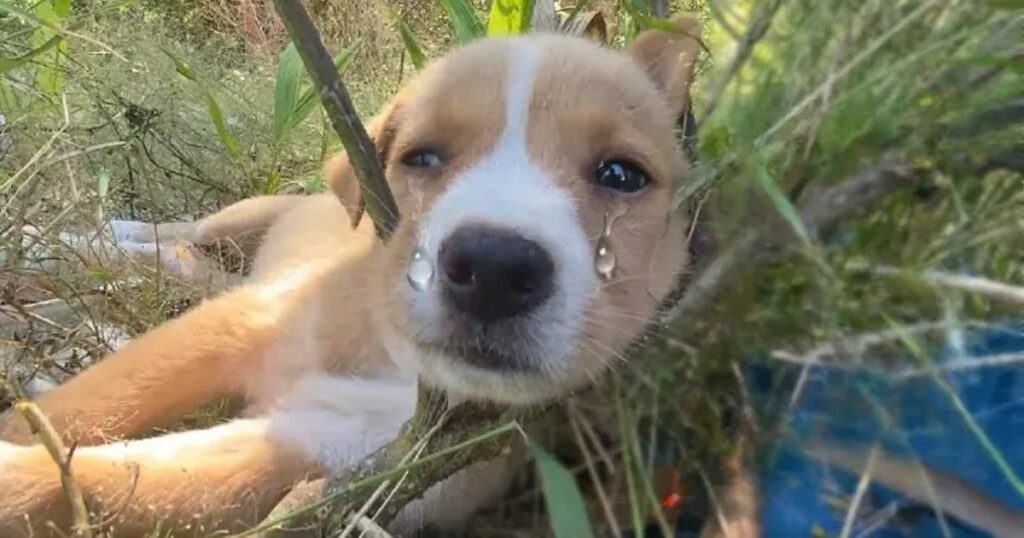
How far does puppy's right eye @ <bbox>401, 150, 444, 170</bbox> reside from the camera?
1756 mm

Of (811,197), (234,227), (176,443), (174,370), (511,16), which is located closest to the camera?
(811,197)

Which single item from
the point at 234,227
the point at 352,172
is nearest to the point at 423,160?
the point at 352,172

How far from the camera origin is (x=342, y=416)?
6.33ft

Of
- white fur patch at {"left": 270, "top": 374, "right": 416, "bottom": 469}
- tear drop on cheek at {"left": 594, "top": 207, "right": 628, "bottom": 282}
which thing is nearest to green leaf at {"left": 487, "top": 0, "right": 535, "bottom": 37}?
white fur patch at {"left": 270, "top": 374, "right": 416, "bottom": 469}

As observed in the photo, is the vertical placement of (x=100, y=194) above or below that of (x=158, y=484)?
above

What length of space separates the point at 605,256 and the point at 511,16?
129 cm

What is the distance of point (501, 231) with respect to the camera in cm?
137

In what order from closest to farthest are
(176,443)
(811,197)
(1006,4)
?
(1006,4) → (811,197) → (176,443)

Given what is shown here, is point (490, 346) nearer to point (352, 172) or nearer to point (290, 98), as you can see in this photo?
point (352, 172)

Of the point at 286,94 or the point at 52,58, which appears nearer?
the point at 286,94

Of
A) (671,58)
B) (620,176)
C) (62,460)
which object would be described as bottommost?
(62,460)

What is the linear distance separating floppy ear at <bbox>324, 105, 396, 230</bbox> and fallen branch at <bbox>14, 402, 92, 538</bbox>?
646 millimetres

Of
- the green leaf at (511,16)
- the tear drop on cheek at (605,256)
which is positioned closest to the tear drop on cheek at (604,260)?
the tear drop on cheek at (605,256)

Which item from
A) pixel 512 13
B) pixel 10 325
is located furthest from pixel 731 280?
pixel 10 325
